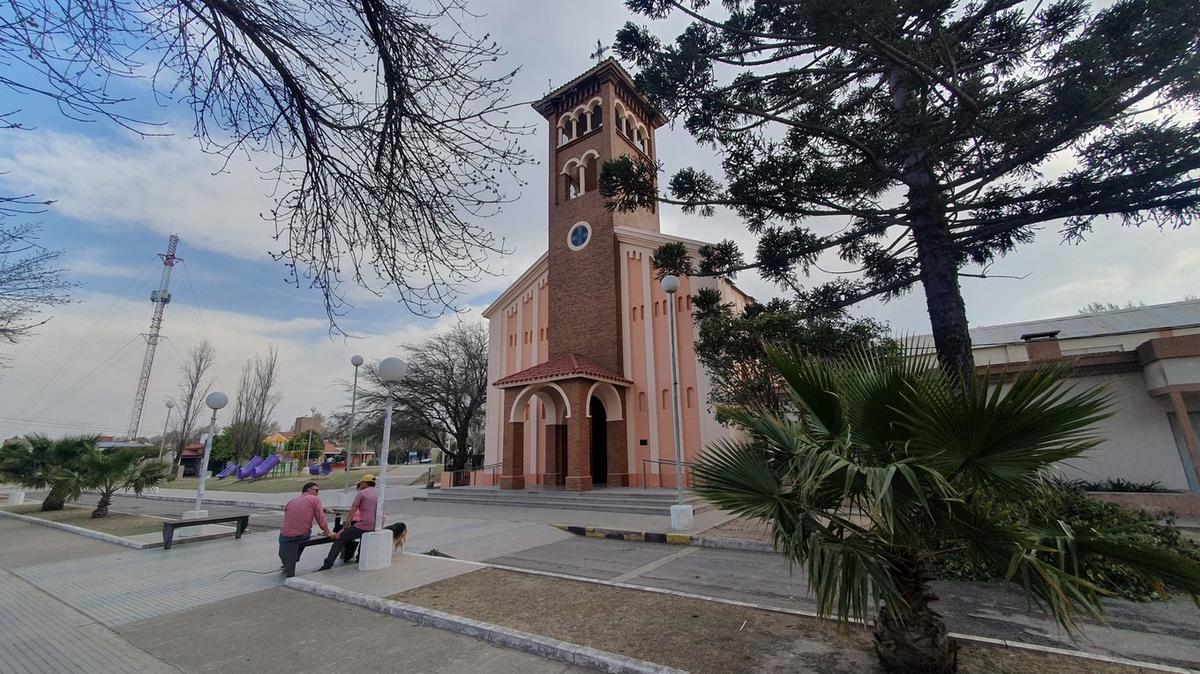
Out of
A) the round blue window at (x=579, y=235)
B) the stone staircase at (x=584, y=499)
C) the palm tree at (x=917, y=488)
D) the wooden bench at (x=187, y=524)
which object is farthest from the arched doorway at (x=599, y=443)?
the palm tree at (x=917, y=488)

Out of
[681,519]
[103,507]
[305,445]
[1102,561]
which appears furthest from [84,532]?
[305,445]

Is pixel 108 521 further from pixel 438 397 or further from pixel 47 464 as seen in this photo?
pixel 438 397

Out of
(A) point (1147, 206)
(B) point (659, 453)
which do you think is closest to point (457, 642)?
(A) point (1147, 206)

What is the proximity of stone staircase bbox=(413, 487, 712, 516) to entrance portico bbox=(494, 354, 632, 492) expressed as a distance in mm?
818

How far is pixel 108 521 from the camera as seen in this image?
13.5m

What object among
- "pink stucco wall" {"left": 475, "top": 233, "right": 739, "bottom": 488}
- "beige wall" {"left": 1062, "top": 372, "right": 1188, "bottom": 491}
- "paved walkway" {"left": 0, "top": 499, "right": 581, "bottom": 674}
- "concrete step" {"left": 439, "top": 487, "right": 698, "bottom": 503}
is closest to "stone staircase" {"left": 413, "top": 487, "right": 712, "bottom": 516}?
"concrete step" {"left": 439, "top": 487, "right": 698, "bottom": 503}

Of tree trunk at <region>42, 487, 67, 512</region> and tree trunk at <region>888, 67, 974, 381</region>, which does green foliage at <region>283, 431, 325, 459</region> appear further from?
tree trunk at <region>888, 67, 974, 381</region>

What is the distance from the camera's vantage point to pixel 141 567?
26.4ft

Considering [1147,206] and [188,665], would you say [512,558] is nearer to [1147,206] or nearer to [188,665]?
[188,665]

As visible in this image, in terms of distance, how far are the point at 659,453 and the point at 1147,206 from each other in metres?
13.8

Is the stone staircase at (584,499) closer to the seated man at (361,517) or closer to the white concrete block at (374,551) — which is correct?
the white concrete block at (374,551)

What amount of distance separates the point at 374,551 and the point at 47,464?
19.3 m

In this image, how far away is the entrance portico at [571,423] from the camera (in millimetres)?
17234

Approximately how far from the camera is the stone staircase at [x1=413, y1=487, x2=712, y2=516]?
1429 centimetres
